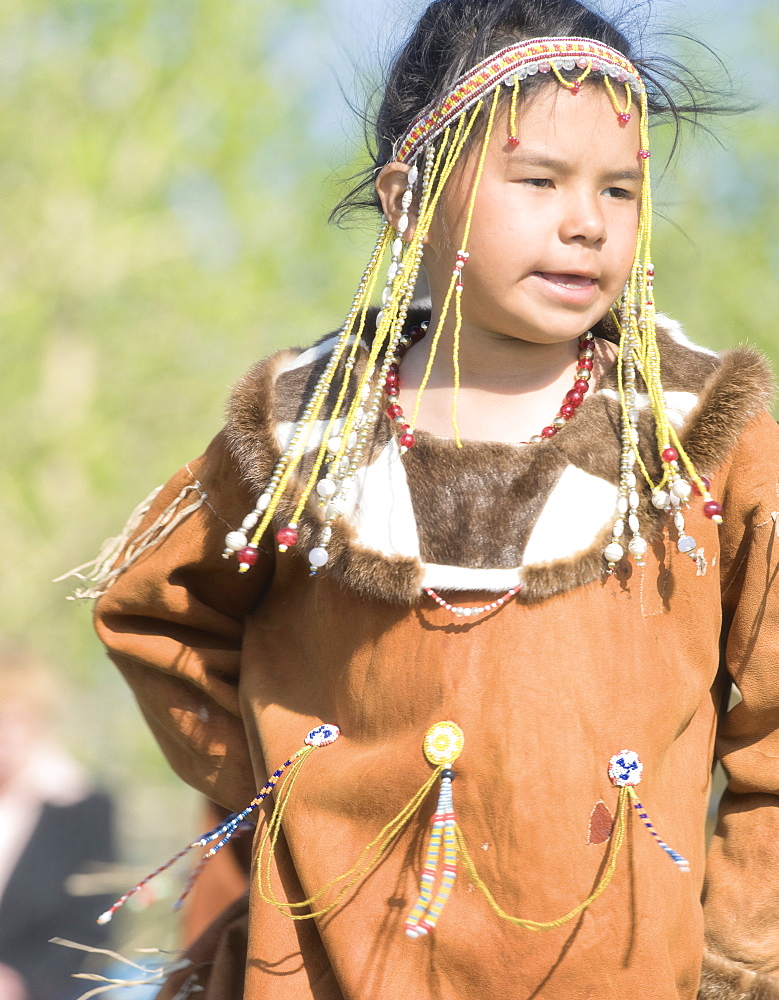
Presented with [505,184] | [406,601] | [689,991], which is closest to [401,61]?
[505,184]

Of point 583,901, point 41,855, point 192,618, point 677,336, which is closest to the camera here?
point 583,901

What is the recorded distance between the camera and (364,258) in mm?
5980

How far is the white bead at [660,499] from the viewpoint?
144 cm

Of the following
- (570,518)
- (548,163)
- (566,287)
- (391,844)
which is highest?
(548,163)

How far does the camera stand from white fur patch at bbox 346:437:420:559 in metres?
1.49

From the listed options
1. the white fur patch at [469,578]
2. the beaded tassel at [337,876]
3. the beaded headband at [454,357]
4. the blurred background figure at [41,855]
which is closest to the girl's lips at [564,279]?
the beaded headband at [454,357]

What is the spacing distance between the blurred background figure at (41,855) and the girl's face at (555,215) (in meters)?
2.27

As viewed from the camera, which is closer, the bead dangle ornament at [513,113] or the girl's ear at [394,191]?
the bead dangle ornament at [513,113]

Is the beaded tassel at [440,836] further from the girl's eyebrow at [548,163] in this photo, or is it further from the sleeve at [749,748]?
the girl's eyebrow at [548,163]

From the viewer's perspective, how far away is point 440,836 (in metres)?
1.44

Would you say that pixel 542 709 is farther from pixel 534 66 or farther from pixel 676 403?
pixel 534 66

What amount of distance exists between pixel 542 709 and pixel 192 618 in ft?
2.05

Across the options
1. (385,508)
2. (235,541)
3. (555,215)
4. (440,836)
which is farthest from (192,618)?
(555,215)

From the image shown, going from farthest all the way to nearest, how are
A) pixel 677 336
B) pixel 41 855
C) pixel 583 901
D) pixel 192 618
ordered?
pixel 41 855 < pixel 192 618 < pixel 677 336 < pixel 583 901
